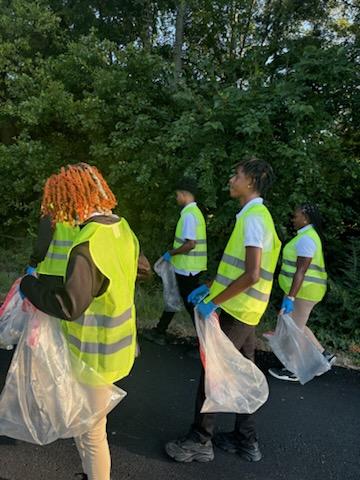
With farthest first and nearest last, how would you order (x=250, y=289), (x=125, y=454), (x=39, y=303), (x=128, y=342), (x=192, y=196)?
(x=192, y=196) → (x=125, y=454) → (x=250, y=289) → (x=128, y=342) → (x=39, y=303)

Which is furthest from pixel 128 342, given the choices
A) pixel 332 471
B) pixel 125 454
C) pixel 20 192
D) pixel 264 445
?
pixel 20 192

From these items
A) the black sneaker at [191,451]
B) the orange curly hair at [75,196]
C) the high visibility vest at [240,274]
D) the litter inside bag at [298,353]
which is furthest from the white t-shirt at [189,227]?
the orange curly hair at [75,196]

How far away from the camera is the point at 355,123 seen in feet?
17.9

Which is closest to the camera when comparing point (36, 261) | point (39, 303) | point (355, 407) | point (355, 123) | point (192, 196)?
point (39, 303)

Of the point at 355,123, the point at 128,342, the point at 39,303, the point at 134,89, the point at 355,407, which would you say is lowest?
the point at 355,407

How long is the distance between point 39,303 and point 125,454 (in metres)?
1.36

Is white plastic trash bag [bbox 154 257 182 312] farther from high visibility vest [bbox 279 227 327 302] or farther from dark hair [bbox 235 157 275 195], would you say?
dark hair [bbox 235 157 275 195]

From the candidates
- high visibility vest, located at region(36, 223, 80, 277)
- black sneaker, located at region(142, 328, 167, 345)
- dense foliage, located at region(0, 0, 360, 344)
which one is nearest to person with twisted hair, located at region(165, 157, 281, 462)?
high visibility vest, located at region(36, 223, 80, 277)

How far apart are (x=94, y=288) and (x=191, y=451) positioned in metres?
1.43

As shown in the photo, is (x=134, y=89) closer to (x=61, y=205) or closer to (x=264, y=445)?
(x=61, y=205)

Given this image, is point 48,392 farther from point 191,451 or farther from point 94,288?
point 191,451

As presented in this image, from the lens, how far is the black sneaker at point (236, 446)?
262 centimetres

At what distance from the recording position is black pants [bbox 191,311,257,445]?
2.51m

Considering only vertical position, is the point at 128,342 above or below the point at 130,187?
below
